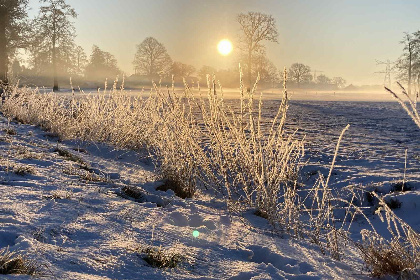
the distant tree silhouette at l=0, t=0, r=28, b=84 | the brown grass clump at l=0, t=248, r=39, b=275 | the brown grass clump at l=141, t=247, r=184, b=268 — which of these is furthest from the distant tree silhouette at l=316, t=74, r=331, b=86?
the brown grass clump at l=0, t=248, r=39, b=275

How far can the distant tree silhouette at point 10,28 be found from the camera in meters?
22.8

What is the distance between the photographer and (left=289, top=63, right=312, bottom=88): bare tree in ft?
217

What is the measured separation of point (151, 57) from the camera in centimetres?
5512

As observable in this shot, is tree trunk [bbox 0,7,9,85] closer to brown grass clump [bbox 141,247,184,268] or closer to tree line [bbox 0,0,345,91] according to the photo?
tree line [bbox 0,0,345,91]

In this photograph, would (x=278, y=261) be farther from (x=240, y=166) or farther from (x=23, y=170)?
(x=23, y=170)

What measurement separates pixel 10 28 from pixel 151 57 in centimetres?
3239

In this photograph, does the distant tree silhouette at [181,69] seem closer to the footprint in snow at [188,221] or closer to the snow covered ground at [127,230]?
the snow covered ground at [127,230]

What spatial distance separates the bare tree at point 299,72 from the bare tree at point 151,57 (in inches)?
963

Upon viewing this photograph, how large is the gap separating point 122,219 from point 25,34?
25.5 metres

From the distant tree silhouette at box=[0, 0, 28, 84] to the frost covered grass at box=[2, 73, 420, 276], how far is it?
16321 mm

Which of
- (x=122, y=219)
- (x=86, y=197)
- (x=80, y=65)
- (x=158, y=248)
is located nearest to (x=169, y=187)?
(x=86, y=197)

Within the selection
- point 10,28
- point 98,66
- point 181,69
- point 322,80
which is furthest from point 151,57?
point 322,80

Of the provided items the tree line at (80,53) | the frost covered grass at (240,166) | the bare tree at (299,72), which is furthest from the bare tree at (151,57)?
the frost covered grass at (240,166)

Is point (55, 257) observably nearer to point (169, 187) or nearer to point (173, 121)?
point (169, 187)
